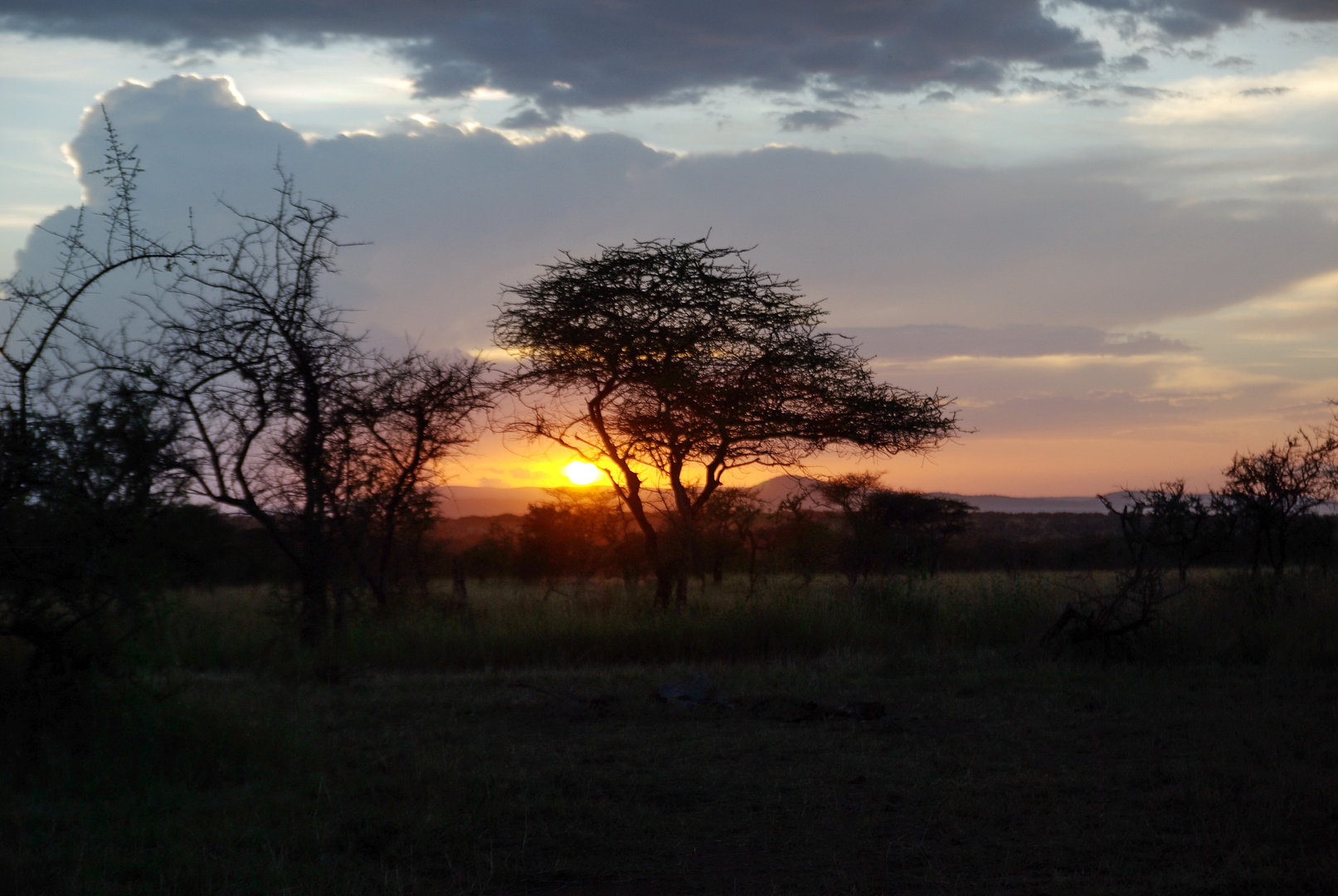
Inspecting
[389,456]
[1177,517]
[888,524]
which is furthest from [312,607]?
[888,524]

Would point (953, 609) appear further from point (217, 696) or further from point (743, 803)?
point (217, 696)

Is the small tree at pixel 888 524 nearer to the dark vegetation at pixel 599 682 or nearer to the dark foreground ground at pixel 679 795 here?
the dark vegetation at pixel 599 682

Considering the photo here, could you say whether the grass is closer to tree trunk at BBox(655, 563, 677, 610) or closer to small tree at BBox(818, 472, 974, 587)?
tree trunk at BBox(655, 563, 677, 610)

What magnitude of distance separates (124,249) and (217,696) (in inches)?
137

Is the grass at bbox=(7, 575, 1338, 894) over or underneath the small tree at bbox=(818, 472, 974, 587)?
underneath

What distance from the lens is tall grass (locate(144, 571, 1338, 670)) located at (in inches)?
412

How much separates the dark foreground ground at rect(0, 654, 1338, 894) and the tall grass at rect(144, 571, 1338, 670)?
1846 mm

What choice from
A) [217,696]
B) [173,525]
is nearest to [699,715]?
[217,696]

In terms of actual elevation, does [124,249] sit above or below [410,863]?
above

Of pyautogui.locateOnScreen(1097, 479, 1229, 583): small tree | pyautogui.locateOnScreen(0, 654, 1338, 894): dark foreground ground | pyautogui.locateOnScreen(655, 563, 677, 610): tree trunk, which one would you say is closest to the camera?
pyautogui.locateOnScreen(0, 654, 1338, 894): dark foreground ground

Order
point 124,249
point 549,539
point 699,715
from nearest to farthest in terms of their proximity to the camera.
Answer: point 124,249
point 699,715
point 549,539

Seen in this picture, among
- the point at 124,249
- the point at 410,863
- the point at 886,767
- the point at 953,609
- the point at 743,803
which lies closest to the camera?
the point at 410,863

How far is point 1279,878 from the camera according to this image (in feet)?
13.2

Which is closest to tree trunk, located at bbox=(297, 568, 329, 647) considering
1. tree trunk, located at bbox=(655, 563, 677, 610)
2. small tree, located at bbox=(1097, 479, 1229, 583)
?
tree trunk, located at bbox=(655, 563, 677, 610)
